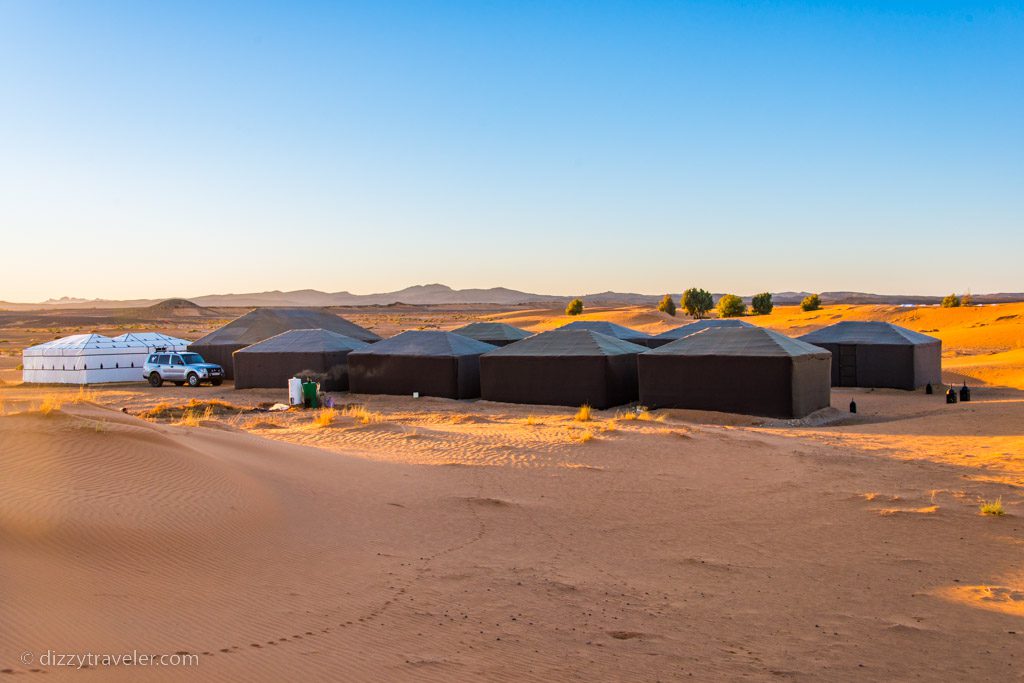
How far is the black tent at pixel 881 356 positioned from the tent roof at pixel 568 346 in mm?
9542

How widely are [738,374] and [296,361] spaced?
59.3 feet

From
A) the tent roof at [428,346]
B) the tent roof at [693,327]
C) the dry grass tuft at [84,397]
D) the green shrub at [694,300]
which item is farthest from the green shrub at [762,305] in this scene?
the dry grass tuft at [84,397]

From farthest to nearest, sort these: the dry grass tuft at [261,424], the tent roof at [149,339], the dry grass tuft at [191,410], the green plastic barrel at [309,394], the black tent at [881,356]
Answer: the tent roof at [149,339] → the black tent at [881,356] → the green plastic barrel at [309,394] → the dry grass tuft at [191,410] → the dry grass tuft at [261,424]

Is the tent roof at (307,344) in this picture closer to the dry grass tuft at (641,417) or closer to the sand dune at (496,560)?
the dry grass tuft at (641,417)

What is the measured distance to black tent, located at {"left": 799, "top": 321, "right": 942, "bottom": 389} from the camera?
3066cm

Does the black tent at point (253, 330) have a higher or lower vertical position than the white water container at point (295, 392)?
higher

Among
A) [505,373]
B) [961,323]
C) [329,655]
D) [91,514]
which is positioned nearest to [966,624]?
[329,655]

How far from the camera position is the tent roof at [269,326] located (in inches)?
1564

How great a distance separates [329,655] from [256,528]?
12.0ft

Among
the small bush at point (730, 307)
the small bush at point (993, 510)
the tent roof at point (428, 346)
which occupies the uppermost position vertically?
the small bush at point (730, 307)

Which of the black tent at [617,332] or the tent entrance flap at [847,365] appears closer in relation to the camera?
the tent entrance flap at [847,365]

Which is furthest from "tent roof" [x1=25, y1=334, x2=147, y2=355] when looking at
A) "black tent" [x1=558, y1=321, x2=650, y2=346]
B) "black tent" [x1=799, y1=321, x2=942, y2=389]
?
"black tent" [x1=799, y1=321, x2=942, y2=389]

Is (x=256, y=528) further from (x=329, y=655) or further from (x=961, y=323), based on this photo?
(x=961, y=323)

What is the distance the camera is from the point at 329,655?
20.3 ft
